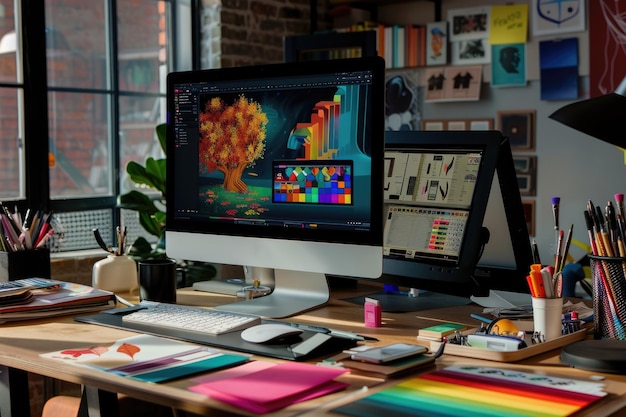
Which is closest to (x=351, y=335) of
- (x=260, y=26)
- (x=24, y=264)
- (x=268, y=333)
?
(x=268, y=333)

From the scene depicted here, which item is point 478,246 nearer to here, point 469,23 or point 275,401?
point 275,401

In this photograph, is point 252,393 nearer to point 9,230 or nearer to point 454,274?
point 454,274

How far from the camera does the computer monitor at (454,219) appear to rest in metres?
1.99

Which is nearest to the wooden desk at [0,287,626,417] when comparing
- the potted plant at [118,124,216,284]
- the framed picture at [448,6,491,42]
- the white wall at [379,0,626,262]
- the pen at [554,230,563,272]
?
the pen at [554,230,563,272]

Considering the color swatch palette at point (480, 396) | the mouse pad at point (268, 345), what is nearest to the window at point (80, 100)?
the mouse pad at point (268, 345)

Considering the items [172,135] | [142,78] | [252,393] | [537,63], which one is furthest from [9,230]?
[537,63]

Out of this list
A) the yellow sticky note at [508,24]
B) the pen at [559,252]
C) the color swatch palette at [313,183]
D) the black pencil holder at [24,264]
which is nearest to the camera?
the pen at [559,252]

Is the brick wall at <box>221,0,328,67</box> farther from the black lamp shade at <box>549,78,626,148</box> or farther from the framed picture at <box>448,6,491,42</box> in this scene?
the black lamp shade at <box>549,78,626,148</box>

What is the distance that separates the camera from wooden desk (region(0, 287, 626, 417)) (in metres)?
1.31

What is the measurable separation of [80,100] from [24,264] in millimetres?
2002

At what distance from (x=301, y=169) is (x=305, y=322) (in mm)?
350

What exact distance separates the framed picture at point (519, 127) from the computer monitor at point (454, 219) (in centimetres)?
226

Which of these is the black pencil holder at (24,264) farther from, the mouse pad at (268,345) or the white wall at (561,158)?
the white wall at (561,158)

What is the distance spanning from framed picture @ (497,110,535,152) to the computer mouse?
285 centimetres
